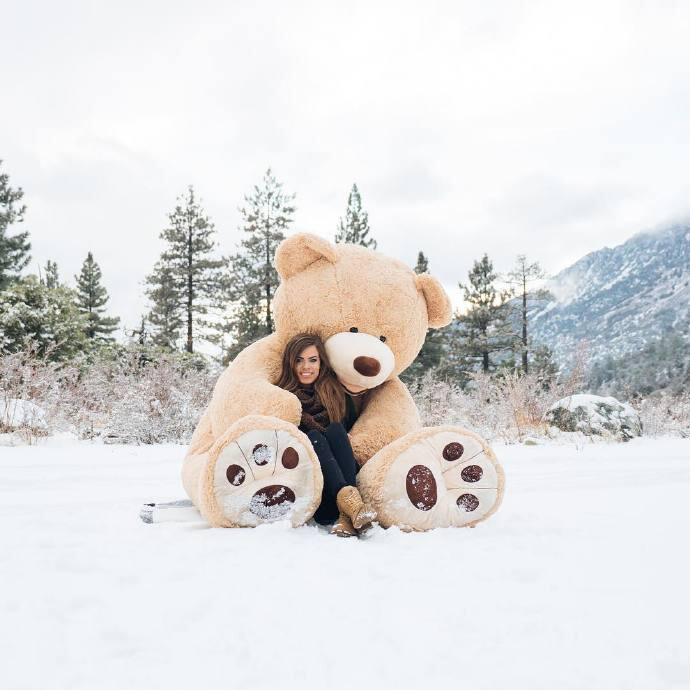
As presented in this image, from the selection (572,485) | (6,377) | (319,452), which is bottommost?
(572,485)

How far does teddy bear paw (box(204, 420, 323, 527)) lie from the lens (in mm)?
1945

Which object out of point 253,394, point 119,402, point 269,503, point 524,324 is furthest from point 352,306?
point 524,324

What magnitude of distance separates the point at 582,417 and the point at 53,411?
262 inches

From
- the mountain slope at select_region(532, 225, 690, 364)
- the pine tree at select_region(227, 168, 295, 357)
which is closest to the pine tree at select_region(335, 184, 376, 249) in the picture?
the pine tree at select_region(227, 168, 295, 357)

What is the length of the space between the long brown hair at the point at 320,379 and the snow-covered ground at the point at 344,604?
61cm

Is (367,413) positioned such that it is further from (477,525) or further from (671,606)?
(671,606)

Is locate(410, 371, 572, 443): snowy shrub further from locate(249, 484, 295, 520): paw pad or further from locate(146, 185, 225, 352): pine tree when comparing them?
locate(146, 185, 225, 352): pine tree

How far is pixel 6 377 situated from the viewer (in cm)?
608

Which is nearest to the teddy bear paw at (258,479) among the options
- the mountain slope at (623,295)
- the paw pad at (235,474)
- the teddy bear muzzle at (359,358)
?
the paw pad at (235,474)

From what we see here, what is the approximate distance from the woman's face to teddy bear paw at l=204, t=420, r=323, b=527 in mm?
477

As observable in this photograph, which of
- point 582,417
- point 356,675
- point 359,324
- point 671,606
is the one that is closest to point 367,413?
point 359,324

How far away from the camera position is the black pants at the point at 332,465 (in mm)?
2094

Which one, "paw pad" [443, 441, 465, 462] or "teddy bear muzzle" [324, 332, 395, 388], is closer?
"paw pad" [443, 441, 465, 462]

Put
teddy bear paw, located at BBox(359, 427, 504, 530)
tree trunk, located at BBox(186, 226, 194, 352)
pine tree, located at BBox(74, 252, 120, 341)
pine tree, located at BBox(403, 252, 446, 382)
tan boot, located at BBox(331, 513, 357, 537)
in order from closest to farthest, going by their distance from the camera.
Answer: tan boot, located at BBox(331, 513, 357, 537) → teddy bear paw, located at BBox(359, 427, 504, 530) → pine tree, located at BBox(403, 252, 446, 382) → tree trunk, located at BBox(186, 226, 194, 352) → pine tree, located at BBox(74, 252, 120, 341)
